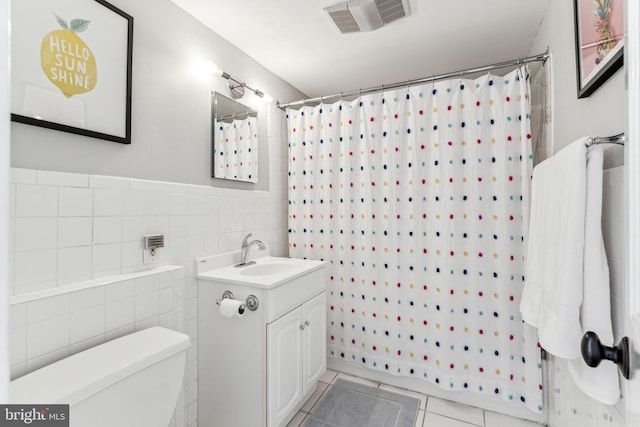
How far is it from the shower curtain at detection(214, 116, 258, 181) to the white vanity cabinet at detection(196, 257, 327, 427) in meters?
0.60

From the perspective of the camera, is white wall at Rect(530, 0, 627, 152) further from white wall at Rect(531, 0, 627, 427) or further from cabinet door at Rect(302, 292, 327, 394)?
cabinet door at Rect(302, 292, 327, 394)

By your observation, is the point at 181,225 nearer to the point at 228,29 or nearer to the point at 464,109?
the point at 228,29

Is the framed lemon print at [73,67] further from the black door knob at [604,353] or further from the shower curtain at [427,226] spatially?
the black door knob at [604,353]

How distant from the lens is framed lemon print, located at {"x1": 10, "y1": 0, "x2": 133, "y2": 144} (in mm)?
993

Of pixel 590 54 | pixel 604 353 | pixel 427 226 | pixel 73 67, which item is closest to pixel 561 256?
pixel 604 353

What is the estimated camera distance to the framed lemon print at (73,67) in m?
0.99

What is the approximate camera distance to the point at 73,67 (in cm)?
111

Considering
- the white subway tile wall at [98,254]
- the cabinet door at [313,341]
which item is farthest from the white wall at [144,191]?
the cabinet door at [313,341]

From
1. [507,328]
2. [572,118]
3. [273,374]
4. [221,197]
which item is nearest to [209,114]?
[221,197]

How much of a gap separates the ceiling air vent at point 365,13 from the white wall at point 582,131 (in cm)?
76

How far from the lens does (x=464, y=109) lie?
177cm

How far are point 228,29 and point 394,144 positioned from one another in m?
1.29

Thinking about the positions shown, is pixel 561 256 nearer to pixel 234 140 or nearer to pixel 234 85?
pixel 234 140

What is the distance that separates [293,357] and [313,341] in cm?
24
